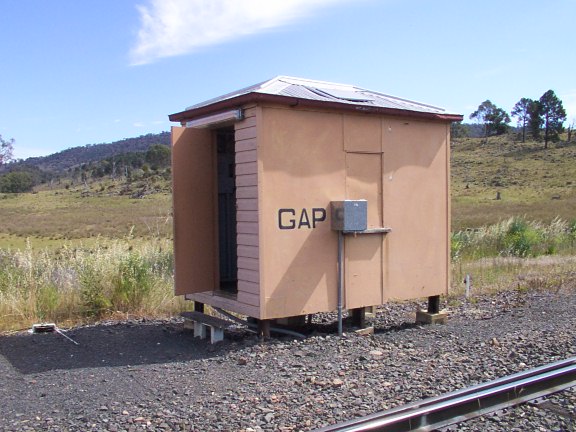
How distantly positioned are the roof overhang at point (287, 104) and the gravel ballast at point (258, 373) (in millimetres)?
2813

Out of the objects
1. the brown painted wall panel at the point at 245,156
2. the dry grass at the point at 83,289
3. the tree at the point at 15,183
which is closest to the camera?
the brown painted wall panel at the point at 245,156

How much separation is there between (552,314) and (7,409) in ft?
24.4

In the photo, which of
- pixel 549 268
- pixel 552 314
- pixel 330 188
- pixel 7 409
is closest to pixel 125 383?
pixel 7 409

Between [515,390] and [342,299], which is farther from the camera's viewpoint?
[342,299]

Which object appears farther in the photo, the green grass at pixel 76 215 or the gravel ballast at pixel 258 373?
the green grass at pixel 76 215

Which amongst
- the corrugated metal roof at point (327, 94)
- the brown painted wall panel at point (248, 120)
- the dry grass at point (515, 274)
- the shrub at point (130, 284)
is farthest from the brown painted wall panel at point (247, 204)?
the dry grass at point (515, 274)

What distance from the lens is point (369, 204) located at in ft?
26.1

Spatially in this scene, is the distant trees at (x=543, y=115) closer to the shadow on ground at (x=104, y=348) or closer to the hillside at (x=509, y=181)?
the hillside at (x=509, y=181)

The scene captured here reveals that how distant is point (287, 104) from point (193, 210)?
7.17ft

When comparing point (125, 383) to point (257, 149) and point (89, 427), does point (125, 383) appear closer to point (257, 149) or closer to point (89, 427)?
point (89, 427)

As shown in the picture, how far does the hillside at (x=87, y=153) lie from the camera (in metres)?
116

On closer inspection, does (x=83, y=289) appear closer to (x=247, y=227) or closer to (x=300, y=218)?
(x=247, y=227)

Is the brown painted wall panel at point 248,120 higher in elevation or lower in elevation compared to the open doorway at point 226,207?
higher

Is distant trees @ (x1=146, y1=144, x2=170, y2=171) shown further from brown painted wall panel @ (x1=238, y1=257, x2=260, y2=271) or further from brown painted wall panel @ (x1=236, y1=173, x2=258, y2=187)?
brown painted wall panel @ (x1=238, y1=257, x2=260, y2=271)
